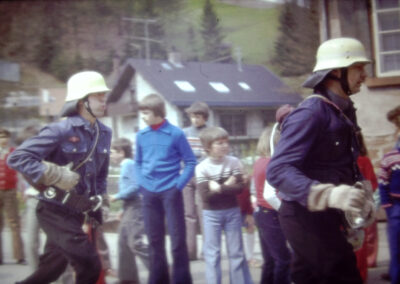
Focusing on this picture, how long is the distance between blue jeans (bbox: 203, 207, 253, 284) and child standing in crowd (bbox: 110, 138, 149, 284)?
26.9 inches

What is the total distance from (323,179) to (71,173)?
5.76ft

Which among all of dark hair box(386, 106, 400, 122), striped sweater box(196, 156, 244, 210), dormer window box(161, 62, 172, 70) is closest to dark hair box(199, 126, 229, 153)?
striped sweater box(196, 156, 244, 210)

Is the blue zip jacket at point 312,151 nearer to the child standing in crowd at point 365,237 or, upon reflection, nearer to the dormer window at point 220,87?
the child standing in crowd at point 365,237

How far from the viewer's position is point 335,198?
2.63 meters

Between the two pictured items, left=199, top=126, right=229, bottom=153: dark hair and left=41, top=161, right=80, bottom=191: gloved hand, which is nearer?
left=41, top=161, right=80, bottom=191: gloved hand

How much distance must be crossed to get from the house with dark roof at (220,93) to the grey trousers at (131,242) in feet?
6.62

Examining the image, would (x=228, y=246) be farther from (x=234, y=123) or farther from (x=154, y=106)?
(x=234, y=123)

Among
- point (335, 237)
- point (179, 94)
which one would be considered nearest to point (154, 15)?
point (179, 94)

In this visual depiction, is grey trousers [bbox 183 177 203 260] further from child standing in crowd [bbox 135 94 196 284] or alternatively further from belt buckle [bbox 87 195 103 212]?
belt buckle [bbox 87 195 103 212]

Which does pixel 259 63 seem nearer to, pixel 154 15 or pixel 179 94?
pixel 179 94

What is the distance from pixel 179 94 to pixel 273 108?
126 cm

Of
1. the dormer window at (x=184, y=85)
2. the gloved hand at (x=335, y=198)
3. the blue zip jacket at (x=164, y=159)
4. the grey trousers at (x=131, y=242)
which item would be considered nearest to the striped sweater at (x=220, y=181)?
the blue zip jacket at (x=164, y=159)

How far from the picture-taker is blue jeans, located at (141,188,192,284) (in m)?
5.00

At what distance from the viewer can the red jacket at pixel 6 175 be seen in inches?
257
